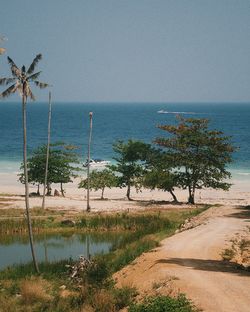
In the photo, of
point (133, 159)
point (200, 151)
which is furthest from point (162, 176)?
point (133, 159)

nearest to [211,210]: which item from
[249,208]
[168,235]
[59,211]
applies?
[249,208]

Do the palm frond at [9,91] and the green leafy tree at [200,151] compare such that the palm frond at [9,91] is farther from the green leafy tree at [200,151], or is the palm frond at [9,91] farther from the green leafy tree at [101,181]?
the green leafy tree at [101,181]

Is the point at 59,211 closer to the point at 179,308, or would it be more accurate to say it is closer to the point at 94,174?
the point at 94,174

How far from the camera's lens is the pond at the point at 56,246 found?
29766mm

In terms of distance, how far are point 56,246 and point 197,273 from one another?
15801 millimetres

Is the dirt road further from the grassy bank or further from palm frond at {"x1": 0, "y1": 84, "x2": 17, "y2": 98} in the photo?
palm frond at {"x1": 0, "y1": 84, "x2": 17, "y2": 98}

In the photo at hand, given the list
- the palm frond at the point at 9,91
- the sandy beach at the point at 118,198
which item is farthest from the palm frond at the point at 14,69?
the sandy beach at the point at 118,198

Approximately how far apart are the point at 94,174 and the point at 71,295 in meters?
36.2

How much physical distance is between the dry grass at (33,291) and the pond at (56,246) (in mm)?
6391

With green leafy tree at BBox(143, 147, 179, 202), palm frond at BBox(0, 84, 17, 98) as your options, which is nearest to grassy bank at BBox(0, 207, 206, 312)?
palm frond at BBox(0, 84, 17, 98)

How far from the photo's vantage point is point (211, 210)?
38000 millimetres

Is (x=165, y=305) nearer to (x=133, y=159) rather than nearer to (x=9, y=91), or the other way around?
(x=9, y=91)

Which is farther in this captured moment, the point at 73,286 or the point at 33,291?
the point at 73,286

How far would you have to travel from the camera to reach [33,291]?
20406 millimetres
